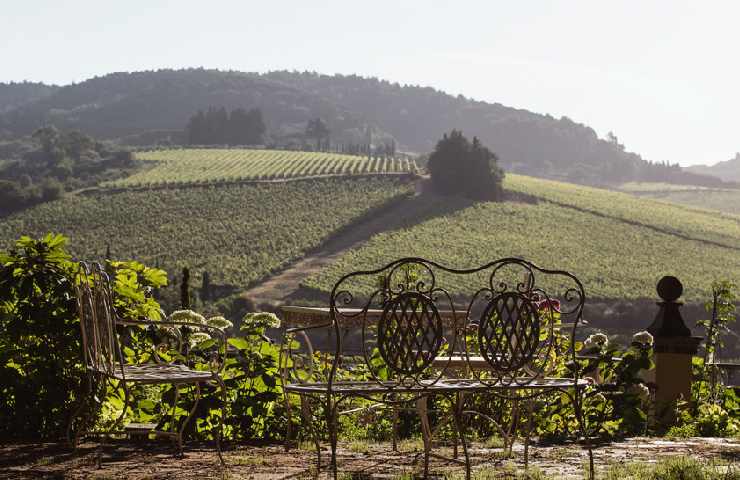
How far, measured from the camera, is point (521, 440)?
5.05 meters

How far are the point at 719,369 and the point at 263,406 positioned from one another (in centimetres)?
321

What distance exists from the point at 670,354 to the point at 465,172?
69368 millimetres

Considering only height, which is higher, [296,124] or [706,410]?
[296,124]

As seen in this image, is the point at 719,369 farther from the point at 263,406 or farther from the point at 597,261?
the point at 597,261

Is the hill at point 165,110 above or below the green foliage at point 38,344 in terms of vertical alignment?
above

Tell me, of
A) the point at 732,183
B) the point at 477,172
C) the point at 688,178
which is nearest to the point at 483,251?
the point at 477,172

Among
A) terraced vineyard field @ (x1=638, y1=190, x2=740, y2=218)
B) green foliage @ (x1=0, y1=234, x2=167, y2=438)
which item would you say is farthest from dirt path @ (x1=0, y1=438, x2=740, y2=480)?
terraced vineyard field @ (x1=638, y1=190, x2=740, y2=218)

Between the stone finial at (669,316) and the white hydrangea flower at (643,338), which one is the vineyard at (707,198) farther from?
the white hydrangea flower at (643,338)

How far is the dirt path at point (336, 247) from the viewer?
5147 centimetres

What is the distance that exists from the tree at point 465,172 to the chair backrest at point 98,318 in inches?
2753

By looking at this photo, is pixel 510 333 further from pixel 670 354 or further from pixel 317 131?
pixel 317 131

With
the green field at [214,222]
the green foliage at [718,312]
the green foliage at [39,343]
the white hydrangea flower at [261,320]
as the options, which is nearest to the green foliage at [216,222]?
the green field at [214,222]

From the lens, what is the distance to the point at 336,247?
197 feet

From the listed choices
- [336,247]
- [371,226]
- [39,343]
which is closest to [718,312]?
[39,343]
